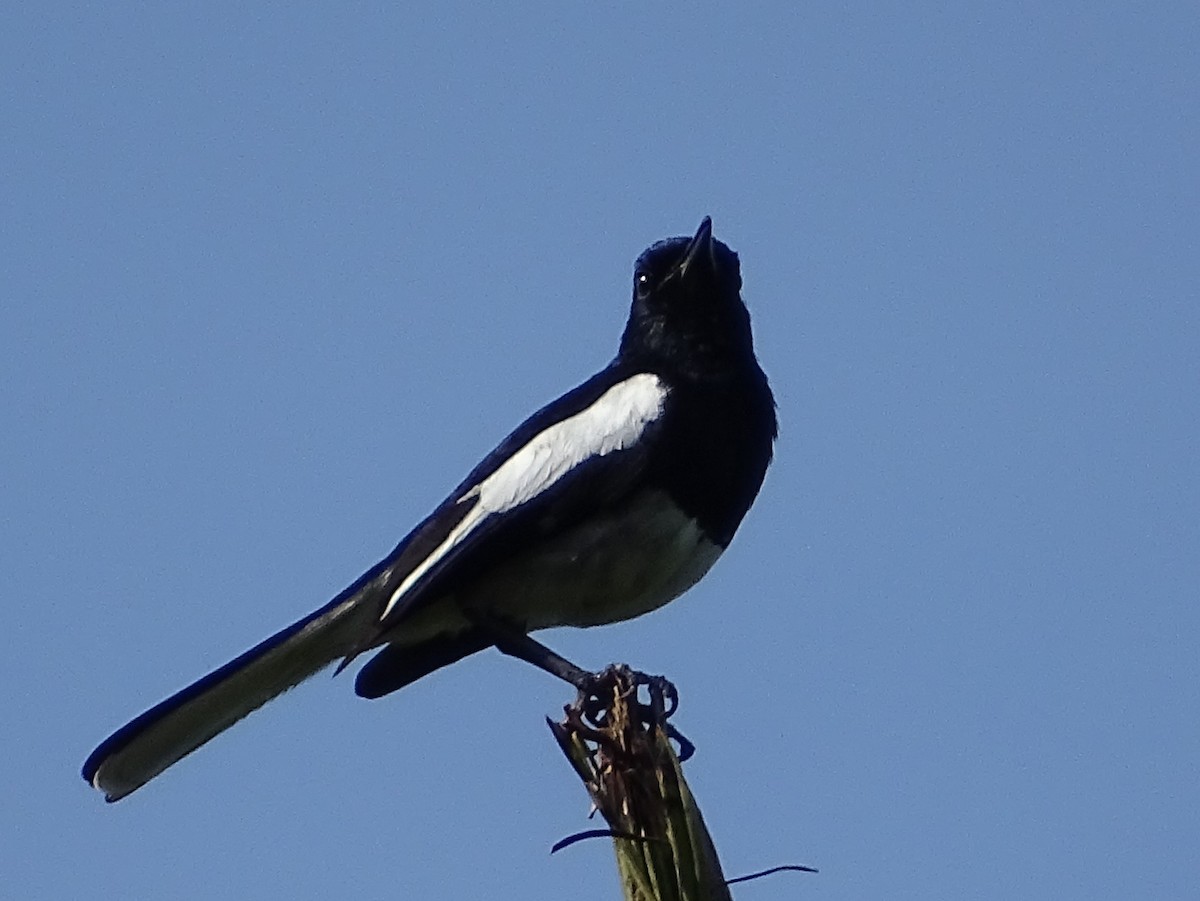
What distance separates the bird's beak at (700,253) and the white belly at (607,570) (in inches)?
41.7

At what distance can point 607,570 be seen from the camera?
17.7 ft

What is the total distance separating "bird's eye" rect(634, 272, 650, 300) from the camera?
6.29m

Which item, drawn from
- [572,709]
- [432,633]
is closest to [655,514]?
[432,633]

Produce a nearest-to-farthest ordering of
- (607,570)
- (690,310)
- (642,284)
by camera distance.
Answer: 1. (607,570)
2. (690,310)
3. (642,284)

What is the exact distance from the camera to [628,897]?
268cm

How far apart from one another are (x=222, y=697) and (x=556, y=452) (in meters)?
1.22

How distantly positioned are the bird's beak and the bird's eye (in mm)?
156

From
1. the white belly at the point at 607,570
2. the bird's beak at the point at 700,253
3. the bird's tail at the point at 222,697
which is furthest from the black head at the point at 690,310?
the bird's tail at the point at 222,697

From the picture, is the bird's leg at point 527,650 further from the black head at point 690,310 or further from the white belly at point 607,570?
the black head at point 690,310

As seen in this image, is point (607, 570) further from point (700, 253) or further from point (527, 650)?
point (700, 253)

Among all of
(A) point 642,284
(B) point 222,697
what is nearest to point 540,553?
(B) point 222,697

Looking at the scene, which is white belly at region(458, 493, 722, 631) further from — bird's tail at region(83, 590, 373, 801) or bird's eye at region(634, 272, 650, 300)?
bird's eye at region(634, 272, 650, 300)

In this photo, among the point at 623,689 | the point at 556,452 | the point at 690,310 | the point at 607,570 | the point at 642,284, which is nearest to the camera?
the point at 623,689

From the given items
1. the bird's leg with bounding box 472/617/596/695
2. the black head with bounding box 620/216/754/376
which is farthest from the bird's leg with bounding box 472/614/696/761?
the black head with bounding box 620/216/754/376
